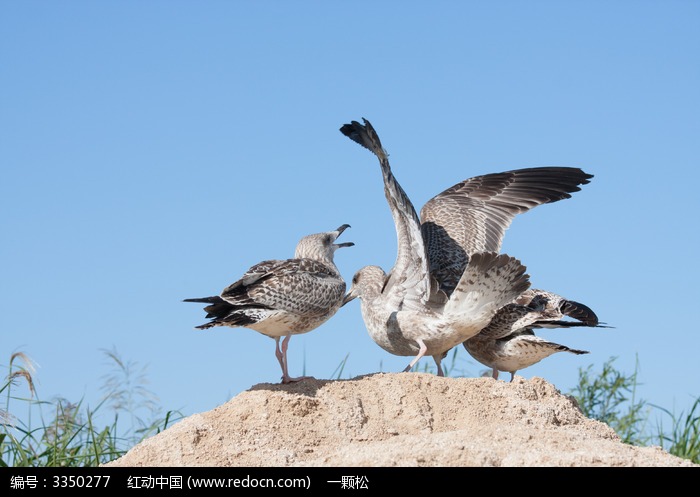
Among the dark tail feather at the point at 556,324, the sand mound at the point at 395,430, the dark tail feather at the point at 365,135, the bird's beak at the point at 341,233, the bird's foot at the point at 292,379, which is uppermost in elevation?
the dark tail feather at the point at 365,135

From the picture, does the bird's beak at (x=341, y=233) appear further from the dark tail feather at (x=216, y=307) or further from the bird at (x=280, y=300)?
the dark tail feather at (x=216, y=307)

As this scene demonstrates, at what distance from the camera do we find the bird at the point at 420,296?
782 centimetres

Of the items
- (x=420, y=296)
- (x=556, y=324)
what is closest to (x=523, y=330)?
(x=556, y=324)

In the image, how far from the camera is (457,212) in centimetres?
1083

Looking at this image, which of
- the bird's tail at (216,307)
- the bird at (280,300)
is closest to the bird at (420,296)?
the bird at (280,300)

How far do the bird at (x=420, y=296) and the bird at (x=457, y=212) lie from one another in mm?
14

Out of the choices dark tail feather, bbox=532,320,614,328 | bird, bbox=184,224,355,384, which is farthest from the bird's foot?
dark tail feather, bbox=532,320,614,328

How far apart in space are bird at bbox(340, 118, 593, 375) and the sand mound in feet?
5.15

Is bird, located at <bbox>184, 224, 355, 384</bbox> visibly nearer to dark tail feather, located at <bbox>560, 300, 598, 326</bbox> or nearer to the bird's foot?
the bird's foot

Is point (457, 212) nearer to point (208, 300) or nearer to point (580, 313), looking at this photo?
point (580, 313)

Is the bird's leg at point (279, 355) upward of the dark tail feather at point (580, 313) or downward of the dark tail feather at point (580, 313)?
downward

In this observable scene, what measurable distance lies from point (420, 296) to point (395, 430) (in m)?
2.17
